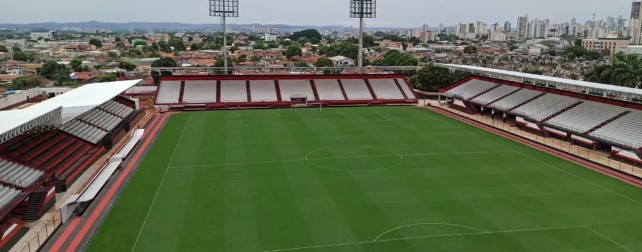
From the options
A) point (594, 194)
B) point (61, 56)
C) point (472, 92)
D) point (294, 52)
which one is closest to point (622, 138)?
point (594, 194)

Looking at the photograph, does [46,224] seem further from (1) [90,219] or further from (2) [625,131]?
(2) [625,131]

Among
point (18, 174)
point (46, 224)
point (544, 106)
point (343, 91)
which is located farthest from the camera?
point (343, 91)

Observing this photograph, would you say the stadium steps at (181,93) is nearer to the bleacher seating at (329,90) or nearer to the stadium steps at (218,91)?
the stadium steps at (218,91)

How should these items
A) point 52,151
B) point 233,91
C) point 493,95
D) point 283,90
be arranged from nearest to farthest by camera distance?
1. point 52,151
2. point 493,95
3. point 233,91
4. point 283,90

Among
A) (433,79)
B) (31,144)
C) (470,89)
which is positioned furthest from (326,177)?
(433,79)

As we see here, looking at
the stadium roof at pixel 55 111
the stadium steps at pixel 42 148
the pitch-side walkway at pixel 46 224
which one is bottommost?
the pitch-side walkway at pixel 46 224

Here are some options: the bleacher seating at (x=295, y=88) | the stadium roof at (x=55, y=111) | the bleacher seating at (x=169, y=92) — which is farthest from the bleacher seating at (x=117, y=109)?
the bleacher seating at (x=295, y=88)
